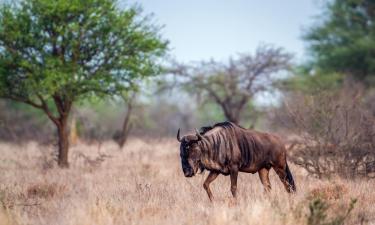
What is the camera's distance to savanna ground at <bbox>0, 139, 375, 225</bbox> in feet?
23.8

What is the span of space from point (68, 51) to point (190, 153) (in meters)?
7.97

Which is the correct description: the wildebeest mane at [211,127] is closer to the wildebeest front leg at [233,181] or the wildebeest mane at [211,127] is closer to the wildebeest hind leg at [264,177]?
the wildebeest front leg at [233,181]

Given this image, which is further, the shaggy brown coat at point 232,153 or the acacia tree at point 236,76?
the acacia tree at point 236,76

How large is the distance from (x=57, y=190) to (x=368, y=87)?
2228cm

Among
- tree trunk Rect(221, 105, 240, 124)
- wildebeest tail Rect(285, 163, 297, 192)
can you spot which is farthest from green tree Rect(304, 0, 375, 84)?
wildebeest tail Rect(285, 163, 297, 192)

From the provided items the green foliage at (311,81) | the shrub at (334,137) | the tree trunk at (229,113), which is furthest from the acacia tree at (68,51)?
the green foliage at (311,81)

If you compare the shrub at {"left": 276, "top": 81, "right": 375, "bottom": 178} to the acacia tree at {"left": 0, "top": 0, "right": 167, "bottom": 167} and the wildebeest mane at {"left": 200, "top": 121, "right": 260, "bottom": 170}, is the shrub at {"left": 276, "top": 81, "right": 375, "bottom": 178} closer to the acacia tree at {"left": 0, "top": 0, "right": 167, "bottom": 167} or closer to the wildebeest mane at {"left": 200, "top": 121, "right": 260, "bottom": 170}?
the wildebeest mane at {"left": 200, "top": 121, "right": 260, "bottom": 170}

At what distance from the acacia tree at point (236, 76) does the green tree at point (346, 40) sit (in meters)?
3.70

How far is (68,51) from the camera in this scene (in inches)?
625

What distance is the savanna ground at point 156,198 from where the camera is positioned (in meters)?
7.25

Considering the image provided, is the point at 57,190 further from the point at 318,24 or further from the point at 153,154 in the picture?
the point at 318,24

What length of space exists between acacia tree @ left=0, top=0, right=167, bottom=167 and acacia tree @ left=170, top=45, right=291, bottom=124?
11.6m

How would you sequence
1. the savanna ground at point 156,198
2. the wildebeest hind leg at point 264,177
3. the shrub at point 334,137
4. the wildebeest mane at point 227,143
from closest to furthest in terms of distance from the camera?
the savanna ground at point 156,198 → the wildebeest mane at point 227,143 → the wildebeest hind leg at point 264,177 → the shrub at point 334,137

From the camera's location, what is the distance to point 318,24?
32156 mm
